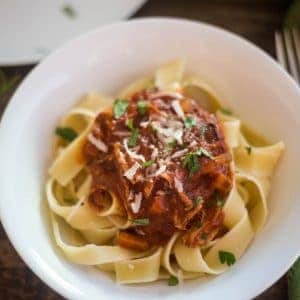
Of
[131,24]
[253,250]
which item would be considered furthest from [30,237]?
[131,24]

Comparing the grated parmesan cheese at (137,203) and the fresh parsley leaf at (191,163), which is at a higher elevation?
the fresh parsley leaf at (191,163)

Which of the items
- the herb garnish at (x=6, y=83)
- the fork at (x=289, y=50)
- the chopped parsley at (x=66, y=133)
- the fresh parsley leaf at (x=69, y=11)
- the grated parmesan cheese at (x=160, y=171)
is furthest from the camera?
the fresh parsley leaf at (x=69, y=11)

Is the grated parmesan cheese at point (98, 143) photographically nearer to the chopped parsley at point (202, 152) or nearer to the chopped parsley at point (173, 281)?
the chopped parsley at point (202, 152)

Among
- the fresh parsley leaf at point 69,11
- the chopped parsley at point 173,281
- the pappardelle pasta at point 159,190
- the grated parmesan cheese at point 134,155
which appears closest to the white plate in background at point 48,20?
the fresh parsley leaf at point 69,11

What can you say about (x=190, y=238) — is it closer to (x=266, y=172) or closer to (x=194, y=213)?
(x=194, y=213)

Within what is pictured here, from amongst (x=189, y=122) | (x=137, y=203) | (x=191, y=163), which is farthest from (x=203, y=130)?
(x=137, y=203)

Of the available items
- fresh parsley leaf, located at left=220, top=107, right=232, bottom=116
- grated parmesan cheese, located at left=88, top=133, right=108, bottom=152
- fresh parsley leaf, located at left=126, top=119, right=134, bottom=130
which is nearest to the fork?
fresh parsley leaf, located at left=220, top=107, right=232, bottom=116

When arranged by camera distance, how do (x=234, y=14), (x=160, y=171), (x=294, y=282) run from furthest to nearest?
(x=234, y=14) → (x=294, y=282) → (x=160, y=171)

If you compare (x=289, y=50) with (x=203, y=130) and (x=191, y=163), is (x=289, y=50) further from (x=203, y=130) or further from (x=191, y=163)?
(x=191, y=163)
